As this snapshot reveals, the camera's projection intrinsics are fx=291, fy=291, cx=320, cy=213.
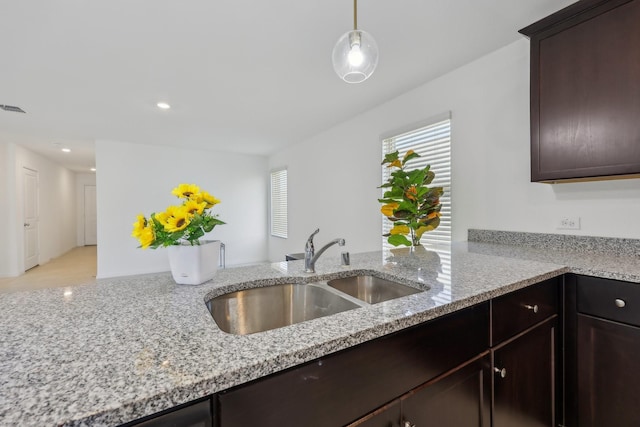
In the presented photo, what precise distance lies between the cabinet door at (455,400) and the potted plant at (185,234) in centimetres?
78

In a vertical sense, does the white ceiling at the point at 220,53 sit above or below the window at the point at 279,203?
above

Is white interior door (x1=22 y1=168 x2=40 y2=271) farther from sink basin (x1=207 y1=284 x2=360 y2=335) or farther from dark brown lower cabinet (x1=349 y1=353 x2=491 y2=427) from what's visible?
dark brown lower cabinet (x1=349 y1=353 x2=491 y2=427)

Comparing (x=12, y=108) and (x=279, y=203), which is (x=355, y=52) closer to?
(x=12, y=108)

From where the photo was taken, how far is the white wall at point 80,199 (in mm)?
9306

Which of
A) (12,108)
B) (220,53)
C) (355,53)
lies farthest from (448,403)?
(12,108)

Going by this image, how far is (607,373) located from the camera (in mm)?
1217

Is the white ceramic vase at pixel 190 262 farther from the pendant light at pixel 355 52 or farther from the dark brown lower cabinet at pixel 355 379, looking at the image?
the pendant light at pixel 355 52

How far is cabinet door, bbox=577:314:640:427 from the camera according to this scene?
1.16m

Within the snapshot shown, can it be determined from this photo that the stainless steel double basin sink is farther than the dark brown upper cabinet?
No

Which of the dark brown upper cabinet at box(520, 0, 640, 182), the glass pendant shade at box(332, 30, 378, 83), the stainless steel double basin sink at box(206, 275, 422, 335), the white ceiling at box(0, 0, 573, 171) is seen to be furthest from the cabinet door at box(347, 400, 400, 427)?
the white ceiling at box(0, 0, 573, 171)

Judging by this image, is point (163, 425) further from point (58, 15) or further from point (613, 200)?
point (58, 15)

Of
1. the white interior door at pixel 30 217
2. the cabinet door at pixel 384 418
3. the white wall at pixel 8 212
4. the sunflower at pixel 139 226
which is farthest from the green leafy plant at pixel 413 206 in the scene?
the white interior door at pixel 30 217

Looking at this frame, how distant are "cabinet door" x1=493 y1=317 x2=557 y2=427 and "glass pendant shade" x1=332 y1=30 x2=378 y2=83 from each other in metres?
1.27

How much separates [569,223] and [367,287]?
4.95 feet
